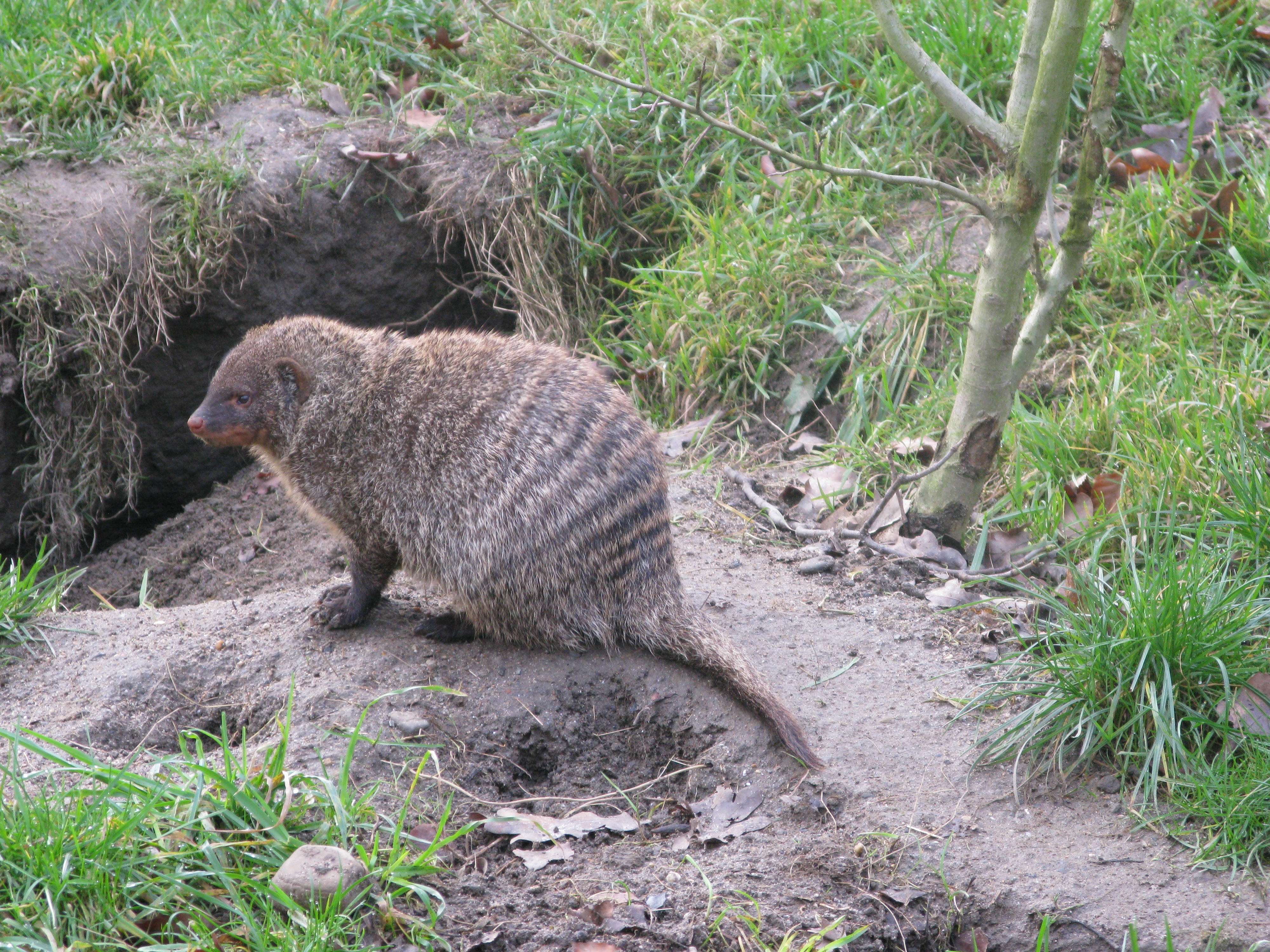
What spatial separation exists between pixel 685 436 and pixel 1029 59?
7.19 ft

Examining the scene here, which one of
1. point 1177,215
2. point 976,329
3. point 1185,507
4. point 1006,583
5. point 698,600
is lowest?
point 698,600

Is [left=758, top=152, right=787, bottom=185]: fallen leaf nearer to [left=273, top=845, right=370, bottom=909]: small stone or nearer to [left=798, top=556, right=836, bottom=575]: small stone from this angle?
[left=798, top=556, right=836, bottom=575]: small stone

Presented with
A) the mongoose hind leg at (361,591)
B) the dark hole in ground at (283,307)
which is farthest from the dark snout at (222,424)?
the dark hole in ground at (283,307)

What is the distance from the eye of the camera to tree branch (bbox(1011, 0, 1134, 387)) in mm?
3234

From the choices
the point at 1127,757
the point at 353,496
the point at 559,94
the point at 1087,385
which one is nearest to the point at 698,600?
the point at 353,496

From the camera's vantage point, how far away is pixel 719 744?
308 centimetres

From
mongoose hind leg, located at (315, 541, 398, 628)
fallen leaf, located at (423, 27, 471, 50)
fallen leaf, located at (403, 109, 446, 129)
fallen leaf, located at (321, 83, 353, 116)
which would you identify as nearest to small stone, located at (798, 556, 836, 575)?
mongoose hind leg, located at (315, 541, 398, 628)

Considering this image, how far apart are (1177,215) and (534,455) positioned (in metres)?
3.16

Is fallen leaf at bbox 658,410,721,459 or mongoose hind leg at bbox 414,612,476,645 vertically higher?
fallen leaf at bbox 658,410,721,459

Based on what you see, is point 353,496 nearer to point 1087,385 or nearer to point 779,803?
point 779,803

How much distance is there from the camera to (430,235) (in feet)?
19.2

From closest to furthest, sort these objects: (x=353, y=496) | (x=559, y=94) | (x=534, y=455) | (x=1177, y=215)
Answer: (x=534, y=455) → (x=353, y=496) → (x=1177, y=215) → (x=559, y=94)

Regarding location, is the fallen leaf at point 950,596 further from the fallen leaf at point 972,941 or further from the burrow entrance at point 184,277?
the burrow entrance at point 184,277

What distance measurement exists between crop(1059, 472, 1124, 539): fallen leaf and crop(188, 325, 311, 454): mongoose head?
2733 millimetres
